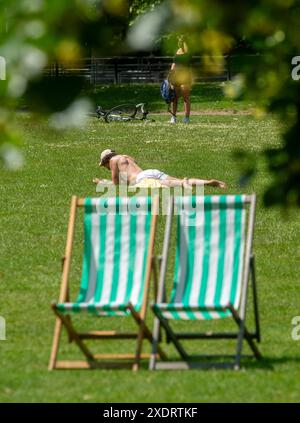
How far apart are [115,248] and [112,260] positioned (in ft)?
0.28

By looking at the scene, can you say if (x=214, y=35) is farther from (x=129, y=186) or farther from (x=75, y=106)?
(x=129, y=186)

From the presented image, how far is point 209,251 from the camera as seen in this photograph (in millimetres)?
7867

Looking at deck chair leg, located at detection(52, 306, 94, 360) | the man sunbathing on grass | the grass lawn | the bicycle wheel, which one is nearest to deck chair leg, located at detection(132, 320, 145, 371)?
the grass lawn

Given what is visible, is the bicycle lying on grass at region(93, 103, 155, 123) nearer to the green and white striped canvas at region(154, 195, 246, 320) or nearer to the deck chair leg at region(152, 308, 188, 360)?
the green and white striped canvas at region(154, 195, 246, 320)

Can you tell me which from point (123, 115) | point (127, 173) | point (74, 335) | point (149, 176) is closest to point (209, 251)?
point (74, 335)

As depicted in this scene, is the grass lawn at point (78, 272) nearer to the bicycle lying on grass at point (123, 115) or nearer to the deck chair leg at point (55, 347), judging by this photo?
the deck chair leg at point (55, 347)

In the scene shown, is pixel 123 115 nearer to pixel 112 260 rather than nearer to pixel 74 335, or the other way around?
pixel 112 260

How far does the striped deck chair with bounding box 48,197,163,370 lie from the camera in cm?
757

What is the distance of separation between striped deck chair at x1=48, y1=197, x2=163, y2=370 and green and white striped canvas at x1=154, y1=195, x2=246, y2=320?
0.78 feet

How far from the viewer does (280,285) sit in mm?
10516

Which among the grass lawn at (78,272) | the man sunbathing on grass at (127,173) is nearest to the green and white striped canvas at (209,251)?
the grass lawn at (78,272)

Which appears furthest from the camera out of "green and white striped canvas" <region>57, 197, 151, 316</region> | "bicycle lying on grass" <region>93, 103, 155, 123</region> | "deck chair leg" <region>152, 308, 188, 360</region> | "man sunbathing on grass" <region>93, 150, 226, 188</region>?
"bicycle lying on grass" <region>93, 103, 155, 123</region>

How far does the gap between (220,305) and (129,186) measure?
8.73 meters

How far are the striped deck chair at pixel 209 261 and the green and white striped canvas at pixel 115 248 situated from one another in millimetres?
242
